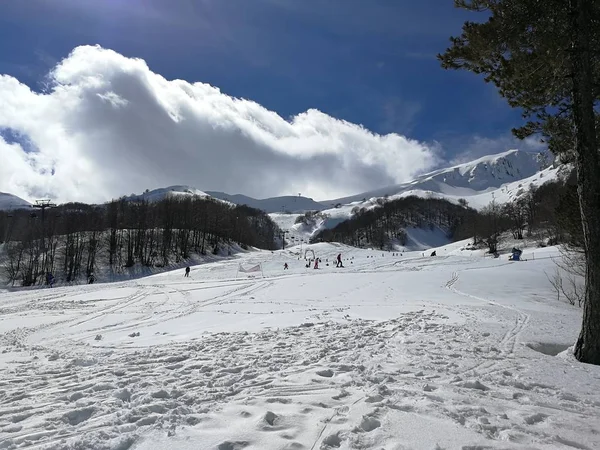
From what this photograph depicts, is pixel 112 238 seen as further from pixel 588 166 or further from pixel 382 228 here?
pixel 382 228

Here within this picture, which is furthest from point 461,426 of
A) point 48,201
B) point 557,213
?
point 48,201

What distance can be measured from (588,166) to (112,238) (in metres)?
76.5

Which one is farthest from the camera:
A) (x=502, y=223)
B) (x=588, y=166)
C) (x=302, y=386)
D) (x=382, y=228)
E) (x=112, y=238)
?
(x=382, y=228)

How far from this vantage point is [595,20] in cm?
720

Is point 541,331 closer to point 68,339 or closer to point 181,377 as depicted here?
point 181,377

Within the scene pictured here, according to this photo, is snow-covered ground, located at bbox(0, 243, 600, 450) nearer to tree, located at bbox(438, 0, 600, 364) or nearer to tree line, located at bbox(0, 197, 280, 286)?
tree, located at bbox(438, 0, 600, 364)

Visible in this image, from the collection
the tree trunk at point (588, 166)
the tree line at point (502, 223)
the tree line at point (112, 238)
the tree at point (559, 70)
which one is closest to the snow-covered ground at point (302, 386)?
the tree trunk at point (588, 166)

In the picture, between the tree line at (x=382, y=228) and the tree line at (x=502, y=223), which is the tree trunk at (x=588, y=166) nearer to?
the tree line at (x=502, y=223)

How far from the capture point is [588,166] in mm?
6867

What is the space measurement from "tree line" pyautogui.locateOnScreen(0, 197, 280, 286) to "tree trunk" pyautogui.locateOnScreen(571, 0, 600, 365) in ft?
210

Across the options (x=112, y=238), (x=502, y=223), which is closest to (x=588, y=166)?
(x=112, y=238)

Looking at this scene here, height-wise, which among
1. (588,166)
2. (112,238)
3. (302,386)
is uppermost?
(112,238)

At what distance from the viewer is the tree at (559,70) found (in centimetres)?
688

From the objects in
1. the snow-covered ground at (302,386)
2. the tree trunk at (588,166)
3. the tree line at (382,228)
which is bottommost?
the snow-covered ground at (302,386)
